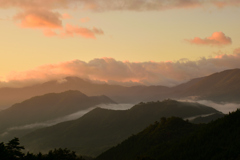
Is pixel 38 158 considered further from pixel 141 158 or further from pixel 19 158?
pixel 141 158

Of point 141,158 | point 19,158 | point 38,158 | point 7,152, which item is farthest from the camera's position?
point 141,158

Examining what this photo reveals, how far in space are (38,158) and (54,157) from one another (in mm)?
14274

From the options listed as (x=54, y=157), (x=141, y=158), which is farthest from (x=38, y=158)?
(x=141, y=158)

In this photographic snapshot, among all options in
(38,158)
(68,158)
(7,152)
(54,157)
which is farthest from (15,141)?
(68,158)

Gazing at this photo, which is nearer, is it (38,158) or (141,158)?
(38,158)

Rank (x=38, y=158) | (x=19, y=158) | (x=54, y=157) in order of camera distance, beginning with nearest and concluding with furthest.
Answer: (x=19, y=158)
(x=38, y=158)
(x=54, y=157)

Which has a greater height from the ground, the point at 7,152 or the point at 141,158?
the point at 7,152

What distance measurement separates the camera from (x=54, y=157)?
138 meters

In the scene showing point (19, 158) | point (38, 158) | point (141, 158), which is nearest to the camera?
point (19, 158)

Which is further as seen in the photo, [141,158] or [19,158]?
[141,158]

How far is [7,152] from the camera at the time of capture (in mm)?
102812

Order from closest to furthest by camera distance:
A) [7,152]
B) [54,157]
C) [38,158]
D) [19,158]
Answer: [7,152]
[19,158]
[38,158]
[54,157]

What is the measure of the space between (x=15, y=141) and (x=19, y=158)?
6.67 metres

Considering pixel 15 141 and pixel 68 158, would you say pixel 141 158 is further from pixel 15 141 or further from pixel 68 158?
pixel 15 141
